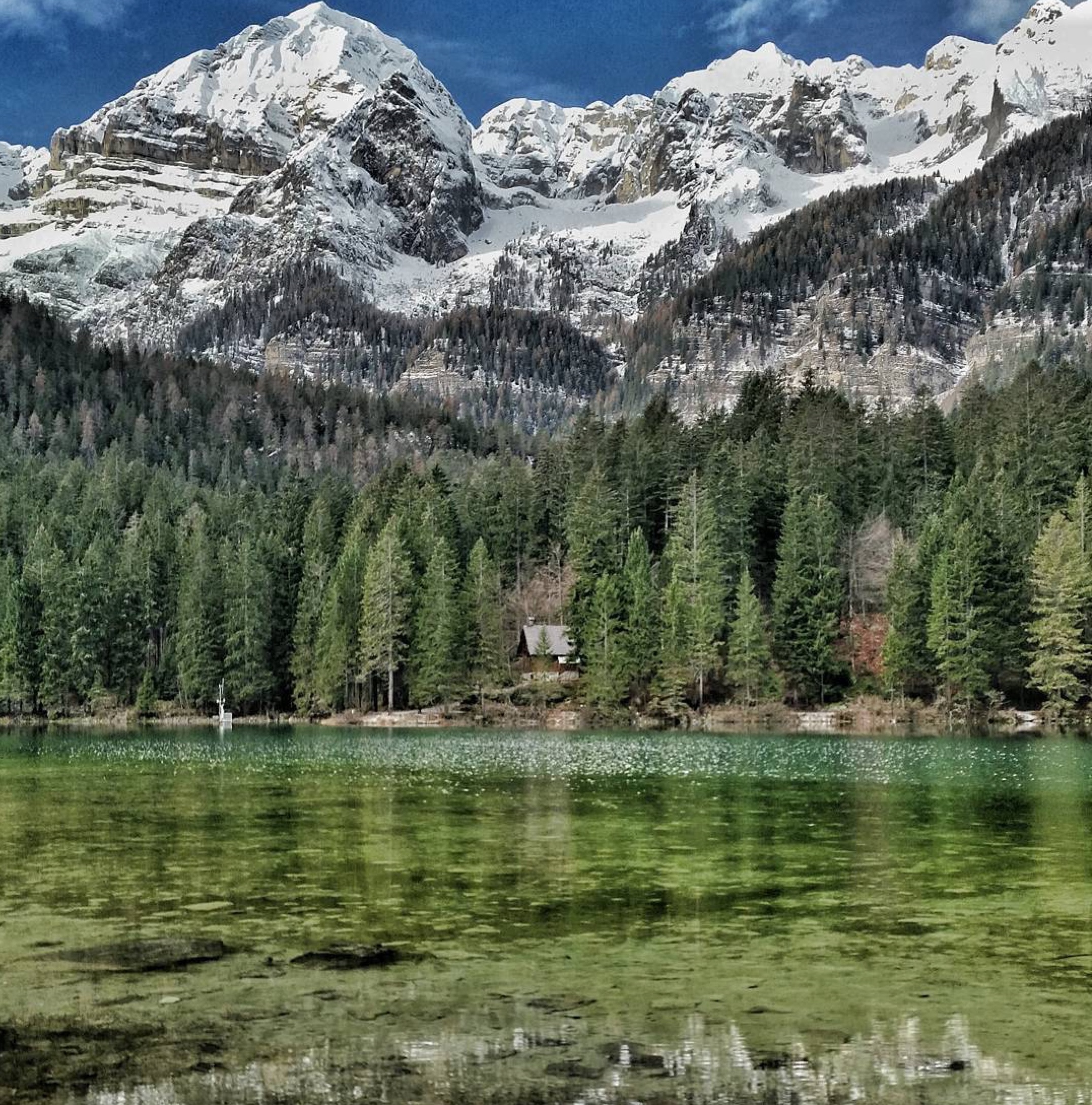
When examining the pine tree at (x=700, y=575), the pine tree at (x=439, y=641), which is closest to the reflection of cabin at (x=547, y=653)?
the pine tree at (x=439, y=641)

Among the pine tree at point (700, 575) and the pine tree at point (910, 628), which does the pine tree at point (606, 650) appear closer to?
the pine tree at point (700, 575)

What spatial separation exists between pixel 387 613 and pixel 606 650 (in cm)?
1821

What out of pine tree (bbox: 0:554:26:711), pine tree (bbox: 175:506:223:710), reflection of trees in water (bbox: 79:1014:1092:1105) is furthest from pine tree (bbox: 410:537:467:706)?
reflection of trees in water (bbox: 79:1014:1092:1105)

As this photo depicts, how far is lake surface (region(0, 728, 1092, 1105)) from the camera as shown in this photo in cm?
1259

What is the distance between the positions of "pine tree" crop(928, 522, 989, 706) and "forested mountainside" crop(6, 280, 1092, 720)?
18 centimetres

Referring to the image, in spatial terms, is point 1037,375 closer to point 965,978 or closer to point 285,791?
point 285,791

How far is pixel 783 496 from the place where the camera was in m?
113

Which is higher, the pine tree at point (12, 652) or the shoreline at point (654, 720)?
the pine tree at point (12, 652)

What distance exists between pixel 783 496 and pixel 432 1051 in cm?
10250

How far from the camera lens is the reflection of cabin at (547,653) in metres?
106

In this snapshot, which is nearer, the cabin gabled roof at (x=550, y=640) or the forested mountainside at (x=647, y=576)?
the forested mountainside at (x=647, y=576)

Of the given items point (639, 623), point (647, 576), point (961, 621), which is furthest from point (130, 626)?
point (961, 621)

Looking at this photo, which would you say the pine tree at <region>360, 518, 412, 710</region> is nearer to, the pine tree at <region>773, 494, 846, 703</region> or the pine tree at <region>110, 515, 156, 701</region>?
the pine tree at <region>110, 515, 156, 701</region>

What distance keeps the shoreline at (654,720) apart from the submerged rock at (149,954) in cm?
6623
